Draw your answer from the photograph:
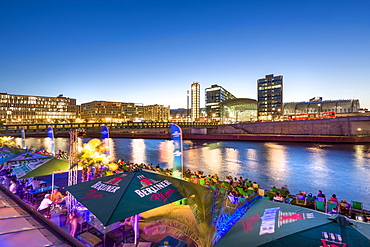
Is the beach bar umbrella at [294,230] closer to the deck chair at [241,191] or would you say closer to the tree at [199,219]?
the tree at [199,219]

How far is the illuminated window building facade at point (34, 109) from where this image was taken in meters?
141

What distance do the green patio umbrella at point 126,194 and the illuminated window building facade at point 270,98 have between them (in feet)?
366

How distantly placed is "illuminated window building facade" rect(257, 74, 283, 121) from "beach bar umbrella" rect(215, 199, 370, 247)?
11238 cm

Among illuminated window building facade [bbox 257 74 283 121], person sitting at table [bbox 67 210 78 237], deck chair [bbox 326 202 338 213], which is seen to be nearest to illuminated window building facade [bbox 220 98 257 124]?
illuminated window building facade [bbox 257 74 283 121]

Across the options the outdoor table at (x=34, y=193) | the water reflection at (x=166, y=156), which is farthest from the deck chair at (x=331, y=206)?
the water reflection at (x=166, y=156)

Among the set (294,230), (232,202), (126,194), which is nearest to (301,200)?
(232,202)

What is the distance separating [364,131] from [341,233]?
64.7 m

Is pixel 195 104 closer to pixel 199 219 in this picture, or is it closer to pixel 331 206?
pixel 331 206

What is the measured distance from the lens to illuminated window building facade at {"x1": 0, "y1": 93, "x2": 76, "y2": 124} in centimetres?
14125

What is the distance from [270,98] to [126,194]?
11746cm

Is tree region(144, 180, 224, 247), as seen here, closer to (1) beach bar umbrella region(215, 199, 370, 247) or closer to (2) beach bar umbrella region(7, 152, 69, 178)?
(1) beach bar umbrella region(215, 199, 370, 247)

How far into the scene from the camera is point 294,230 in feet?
11.2

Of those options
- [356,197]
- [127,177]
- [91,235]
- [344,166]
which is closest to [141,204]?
[127,177]

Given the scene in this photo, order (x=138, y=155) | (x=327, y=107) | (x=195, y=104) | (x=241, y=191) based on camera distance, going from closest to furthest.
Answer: (x=241, y=191) → (x=138, y=155) → (x=327, y=107) → (x=195, y=104)
